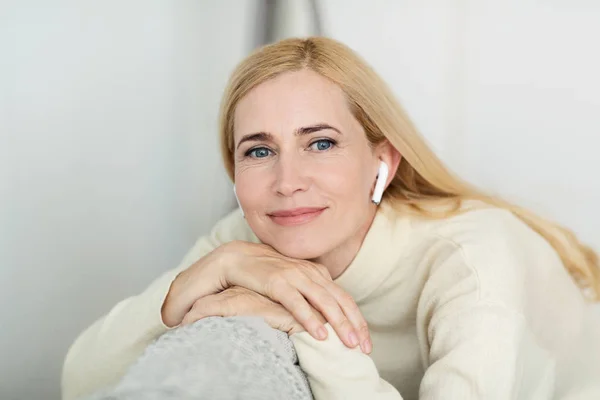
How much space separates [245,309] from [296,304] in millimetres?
82

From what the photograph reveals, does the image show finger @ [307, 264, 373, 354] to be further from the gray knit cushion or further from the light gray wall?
the light gray wall

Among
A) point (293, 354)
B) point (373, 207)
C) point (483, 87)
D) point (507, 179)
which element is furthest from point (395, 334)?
point (483, 87)

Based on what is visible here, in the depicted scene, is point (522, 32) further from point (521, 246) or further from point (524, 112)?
point (521, 246)

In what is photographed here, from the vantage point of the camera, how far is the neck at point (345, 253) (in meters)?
1.39

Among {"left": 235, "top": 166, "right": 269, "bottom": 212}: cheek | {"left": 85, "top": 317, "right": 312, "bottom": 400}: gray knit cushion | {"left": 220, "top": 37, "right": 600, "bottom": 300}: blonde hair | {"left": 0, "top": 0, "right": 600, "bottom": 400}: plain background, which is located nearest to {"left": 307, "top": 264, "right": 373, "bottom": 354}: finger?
{"left": 85, "top": 317, "right": 312, "bottom": 400}: gray knit cushion

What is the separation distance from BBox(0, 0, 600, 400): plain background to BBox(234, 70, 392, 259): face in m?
0.72

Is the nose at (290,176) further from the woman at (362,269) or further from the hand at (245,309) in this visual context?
the hand at (245,309)

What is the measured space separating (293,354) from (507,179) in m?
1.05

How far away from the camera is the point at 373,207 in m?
1.41

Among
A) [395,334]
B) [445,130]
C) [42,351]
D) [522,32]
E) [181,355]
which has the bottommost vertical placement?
[42,351]

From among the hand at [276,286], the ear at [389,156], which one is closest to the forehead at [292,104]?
the ear at [389,156]

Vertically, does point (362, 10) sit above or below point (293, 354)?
above

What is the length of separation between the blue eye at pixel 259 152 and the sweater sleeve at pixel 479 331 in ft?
1.17

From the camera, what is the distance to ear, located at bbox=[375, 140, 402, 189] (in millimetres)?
1391
